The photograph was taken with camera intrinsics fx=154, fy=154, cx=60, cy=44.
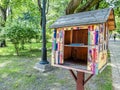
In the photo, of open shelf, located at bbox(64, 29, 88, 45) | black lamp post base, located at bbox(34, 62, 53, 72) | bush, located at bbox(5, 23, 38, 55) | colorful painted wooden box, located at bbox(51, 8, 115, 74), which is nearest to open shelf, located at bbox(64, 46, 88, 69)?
colorful painted wooden box, located at bbox(51, 8, 115, 74)

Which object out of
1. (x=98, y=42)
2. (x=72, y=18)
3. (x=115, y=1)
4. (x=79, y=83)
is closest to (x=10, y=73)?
(x=79, y=83)

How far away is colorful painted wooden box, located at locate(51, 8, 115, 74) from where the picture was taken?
225 cm

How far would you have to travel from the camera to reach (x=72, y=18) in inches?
105

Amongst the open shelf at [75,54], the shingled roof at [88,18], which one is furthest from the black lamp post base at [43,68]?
the shingled roof at [88,18]

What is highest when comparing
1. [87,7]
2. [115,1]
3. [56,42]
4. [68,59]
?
[115,1]

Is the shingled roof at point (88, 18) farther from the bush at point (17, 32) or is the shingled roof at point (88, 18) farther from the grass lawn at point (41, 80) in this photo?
the bush at point (17, 32)

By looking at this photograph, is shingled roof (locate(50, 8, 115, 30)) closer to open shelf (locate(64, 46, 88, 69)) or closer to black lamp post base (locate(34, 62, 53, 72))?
open shelf (locate(64, 46, 88, 69))

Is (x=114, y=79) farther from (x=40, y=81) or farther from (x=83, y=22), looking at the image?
(x=83, y=22)

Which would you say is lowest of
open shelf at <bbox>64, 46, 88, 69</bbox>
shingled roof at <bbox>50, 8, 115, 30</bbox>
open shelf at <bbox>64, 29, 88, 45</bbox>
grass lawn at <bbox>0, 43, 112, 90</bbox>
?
grass lawn at <bbox>0, 43, 112, 90</bbox>

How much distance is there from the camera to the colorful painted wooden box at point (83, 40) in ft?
7.38

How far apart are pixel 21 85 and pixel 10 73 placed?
4.44ft

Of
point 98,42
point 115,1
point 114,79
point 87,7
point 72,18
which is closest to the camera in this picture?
point 98,42

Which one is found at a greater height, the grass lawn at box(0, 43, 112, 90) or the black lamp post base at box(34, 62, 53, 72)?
the black lamp post base at box(34, 62, 53, 72)

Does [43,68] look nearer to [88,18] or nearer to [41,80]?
[41,80]
